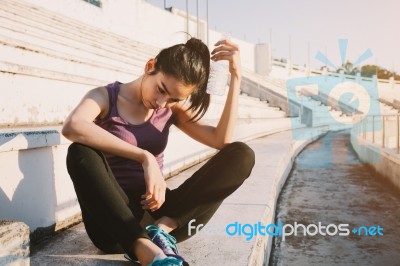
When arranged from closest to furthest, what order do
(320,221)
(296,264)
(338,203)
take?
(296,264) → (320,221) → (338,203)

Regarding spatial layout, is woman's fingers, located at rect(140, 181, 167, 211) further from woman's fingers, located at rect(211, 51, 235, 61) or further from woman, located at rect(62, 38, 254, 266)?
woman's fingers, located at rect(211, 51, 235, 61)

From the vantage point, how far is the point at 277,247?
2752mm

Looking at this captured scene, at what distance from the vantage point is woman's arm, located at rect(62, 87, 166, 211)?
144cm

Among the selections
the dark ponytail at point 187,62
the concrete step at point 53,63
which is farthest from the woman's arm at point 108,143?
the concrete step at point 53,63

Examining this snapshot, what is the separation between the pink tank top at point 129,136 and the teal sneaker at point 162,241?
27cm

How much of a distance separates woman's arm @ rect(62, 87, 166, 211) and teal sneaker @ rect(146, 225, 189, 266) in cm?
8

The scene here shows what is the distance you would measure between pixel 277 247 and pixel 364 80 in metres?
36.9

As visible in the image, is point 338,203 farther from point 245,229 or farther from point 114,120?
point 114,120

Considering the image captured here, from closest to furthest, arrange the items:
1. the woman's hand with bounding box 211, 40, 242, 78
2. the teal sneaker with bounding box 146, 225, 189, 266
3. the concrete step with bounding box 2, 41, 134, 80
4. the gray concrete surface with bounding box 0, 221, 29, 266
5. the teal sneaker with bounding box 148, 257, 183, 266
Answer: the gray concrete surface with bounding box 0, 221, 29, 266 < the teal sneaker with bounding box 148, 257, 183, 266 < the teal sneaker with bounding box 146, 225, 189, 266 < the woman's hand with bounding box 211, 40, 242, 78 < the concrete step with bounding box 2, 41, 134, 80

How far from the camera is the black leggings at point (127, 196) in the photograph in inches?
53.4

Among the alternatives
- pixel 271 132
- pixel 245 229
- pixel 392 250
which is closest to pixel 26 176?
pixel 245 229

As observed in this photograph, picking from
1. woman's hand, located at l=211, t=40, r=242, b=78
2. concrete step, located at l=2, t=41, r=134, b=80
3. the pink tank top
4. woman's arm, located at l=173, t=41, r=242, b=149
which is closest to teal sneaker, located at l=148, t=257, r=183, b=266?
the pink tank top

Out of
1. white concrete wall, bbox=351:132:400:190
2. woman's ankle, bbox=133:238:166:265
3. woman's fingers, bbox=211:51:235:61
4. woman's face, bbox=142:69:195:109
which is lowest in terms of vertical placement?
white concrete wall, bbox=351:132:400:190

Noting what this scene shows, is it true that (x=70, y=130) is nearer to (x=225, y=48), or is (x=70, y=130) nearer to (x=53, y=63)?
(x=225, y=48)
